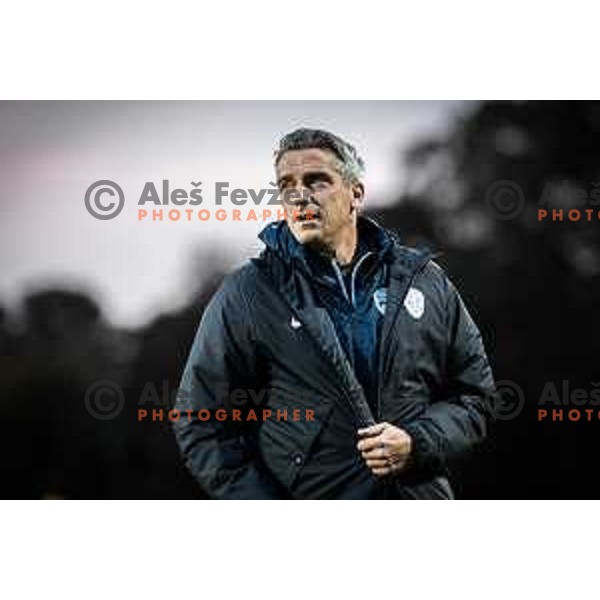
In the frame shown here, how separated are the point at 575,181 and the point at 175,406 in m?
1.55

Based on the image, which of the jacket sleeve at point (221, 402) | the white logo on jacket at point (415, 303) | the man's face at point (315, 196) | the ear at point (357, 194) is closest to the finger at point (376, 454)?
the jacket sleeve at point (221, 402)

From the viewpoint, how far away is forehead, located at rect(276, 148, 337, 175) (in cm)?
450

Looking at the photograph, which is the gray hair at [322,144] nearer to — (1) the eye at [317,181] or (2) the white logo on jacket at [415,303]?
(1) the eye at [317,181]

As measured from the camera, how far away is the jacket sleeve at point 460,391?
4496 millimetres

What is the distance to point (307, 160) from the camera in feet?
14.8

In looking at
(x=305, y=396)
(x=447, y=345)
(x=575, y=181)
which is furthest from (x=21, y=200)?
(x=575, y=181)

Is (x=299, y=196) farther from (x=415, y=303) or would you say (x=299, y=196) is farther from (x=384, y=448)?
(x=384, y=448)

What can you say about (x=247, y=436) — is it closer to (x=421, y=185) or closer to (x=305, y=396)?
(x=305, y=396)

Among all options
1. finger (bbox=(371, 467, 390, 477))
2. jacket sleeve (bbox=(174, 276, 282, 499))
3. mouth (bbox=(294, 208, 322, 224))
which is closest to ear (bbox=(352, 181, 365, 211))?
mouth (bbox=(294, 208, 322, 224))

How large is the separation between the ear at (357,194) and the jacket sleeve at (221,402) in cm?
48

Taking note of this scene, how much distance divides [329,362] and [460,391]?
47 cm

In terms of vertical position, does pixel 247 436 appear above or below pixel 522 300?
below
